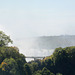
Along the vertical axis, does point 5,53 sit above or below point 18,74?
above

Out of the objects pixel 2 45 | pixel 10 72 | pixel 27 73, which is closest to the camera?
pixel 10 72

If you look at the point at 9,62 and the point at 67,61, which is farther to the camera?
the point at 67,61

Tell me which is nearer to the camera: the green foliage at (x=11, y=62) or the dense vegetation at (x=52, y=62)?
the green foliage at (x=11, y=62)

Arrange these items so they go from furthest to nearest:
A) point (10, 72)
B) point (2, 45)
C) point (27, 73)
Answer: point (2, 45)
point (27, 73)
point (10, 72)

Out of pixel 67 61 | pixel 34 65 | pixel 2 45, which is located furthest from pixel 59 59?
pixel 2 45

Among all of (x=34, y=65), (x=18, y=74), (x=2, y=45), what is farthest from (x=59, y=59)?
(x=2, y=45)

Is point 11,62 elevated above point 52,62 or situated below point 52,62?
above

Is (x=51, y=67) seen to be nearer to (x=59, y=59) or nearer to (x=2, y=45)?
(x=59, y=59)

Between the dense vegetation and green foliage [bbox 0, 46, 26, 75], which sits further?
the dense vegetation

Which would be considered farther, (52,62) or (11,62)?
(52,62)

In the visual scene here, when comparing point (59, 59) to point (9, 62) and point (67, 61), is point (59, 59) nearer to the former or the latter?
point (67, 61)
